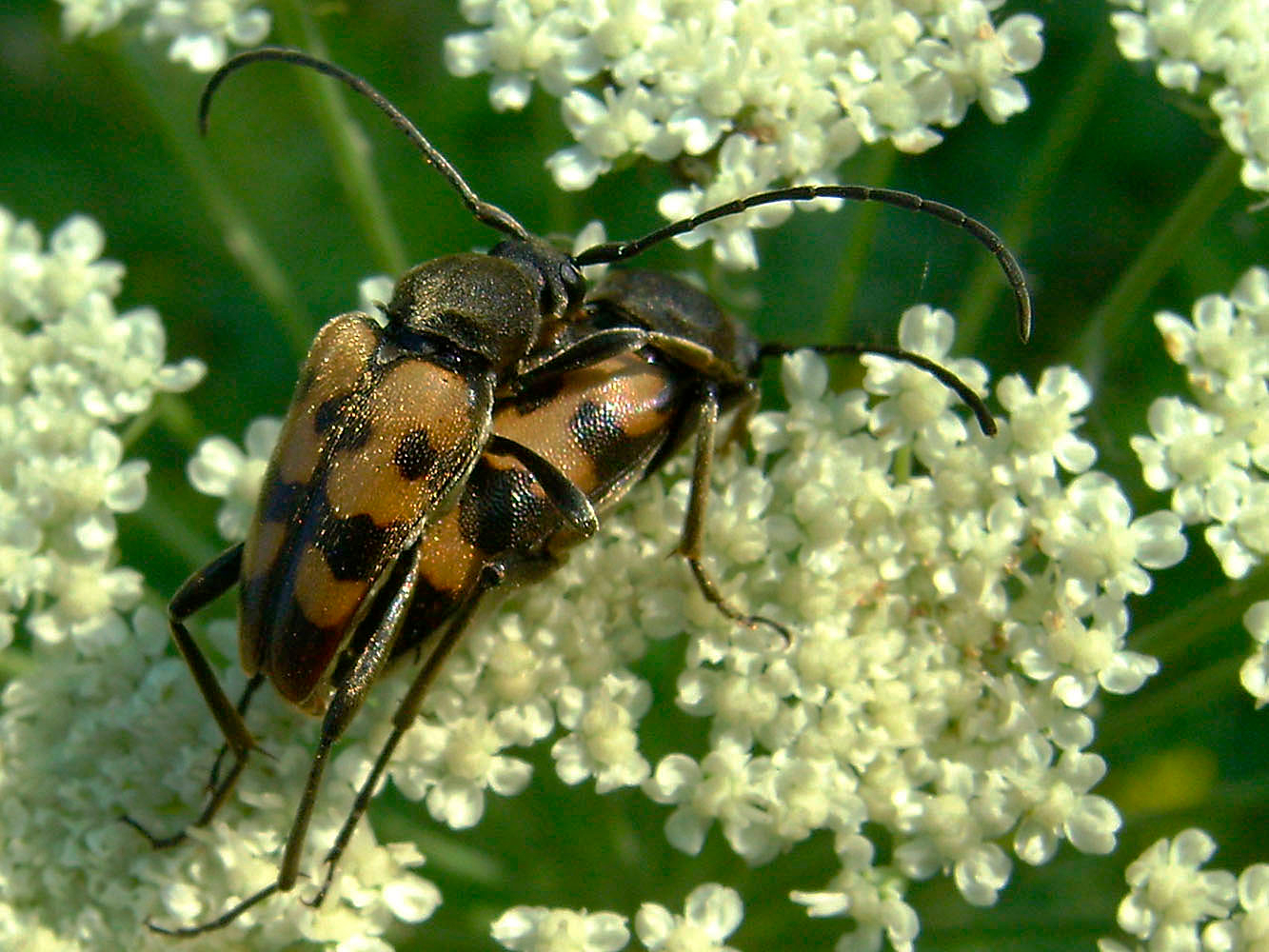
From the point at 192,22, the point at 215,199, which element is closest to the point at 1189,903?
the point at 215,199

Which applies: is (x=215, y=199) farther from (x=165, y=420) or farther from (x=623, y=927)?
(x=623, y=927)

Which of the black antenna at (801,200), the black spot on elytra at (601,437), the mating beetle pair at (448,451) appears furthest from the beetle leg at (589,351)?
the black antenna at (801,200)

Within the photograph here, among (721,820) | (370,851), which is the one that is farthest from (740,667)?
(370,851)

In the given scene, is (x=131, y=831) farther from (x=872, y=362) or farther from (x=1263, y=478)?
(x=1263, y=478)

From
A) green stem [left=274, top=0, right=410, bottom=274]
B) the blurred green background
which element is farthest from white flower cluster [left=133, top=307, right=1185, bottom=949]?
green stem [left=274, top=0, right=410, bottom=274]

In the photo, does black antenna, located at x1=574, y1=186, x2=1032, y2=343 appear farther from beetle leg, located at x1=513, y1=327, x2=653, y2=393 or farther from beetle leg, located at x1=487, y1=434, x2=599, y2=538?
beetle leg, located at x1=487, y1=434, x2=599, y2=538

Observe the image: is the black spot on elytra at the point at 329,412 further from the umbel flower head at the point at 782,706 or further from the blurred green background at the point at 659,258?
the blurred green background at the point at 659,258
